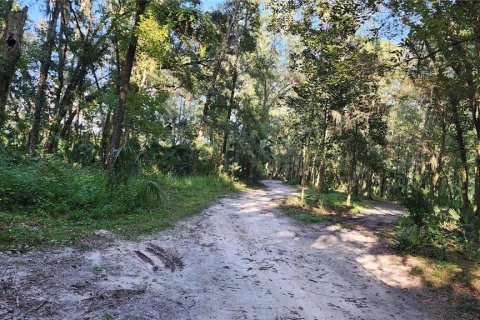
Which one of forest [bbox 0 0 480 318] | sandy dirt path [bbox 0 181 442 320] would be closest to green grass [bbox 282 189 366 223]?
forest [bbox 0 0 480 318]

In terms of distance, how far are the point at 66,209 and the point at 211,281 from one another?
13.2 ft

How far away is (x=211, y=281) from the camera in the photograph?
18.9 ft

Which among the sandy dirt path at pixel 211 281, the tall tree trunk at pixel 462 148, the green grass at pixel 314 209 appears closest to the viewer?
the sandy dirt path at pixel 211 281

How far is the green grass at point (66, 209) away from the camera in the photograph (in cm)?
632

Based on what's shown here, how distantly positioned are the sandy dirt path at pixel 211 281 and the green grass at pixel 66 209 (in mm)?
560

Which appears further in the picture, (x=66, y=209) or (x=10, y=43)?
(x=66, y=209)

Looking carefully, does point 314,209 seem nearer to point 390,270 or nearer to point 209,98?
point 390,270

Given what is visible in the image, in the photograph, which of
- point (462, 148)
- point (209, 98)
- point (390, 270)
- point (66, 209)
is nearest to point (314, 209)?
point (462, 148)

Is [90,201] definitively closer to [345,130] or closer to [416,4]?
[416,4]

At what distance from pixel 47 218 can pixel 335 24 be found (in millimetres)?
6771

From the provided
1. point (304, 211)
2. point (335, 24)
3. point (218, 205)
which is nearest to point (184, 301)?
point (335, 24)

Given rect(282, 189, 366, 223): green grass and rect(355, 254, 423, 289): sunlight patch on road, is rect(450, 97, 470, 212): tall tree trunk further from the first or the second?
rect(355, 254, 423, 289): sunlight patch on road

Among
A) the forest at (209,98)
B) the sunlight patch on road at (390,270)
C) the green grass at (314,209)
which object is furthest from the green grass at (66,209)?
the sunlight patch on road at (390,270)

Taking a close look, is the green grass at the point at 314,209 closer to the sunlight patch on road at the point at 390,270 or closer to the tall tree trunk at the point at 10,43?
the sunlight patch on road at the point at 390,270
